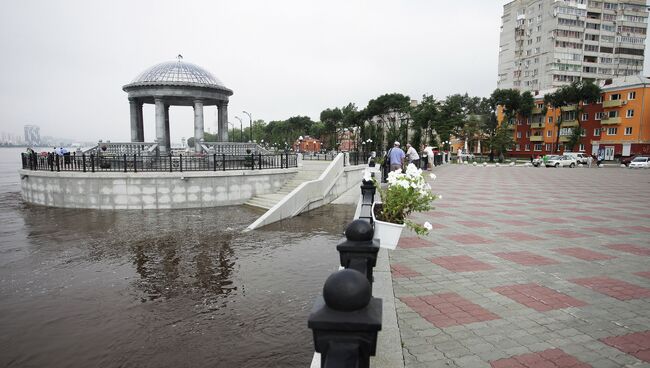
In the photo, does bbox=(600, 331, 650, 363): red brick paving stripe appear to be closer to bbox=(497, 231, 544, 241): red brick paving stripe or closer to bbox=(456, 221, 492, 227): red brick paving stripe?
bbox=(497, 231, 544, 241): red brick paving stripe

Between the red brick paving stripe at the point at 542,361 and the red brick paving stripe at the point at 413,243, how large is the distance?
363 centimetres

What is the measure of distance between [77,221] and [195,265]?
8.82 m

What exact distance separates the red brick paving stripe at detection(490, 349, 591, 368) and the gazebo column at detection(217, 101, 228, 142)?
2673cm

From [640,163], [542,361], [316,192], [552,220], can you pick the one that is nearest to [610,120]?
[640,163]

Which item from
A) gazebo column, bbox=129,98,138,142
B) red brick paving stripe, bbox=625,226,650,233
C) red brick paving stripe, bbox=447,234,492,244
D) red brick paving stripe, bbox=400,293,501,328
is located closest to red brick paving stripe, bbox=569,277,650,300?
red brick paving stripe, bbox=400,293,501,328

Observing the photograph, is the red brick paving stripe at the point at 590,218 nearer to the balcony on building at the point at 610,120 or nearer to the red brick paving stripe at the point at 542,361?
the red brick paving stripe at the point at 542,361

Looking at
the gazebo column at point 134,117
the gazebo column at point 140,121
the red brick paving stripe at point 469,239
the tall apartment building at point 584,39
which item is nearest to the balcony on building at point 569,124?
the tall apartment building at point 584,39

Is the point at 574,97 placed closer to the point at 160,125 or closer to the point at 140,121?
the point at 160,125

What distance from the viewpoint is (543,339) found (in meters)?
3.63

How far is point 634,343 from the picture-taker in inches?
139

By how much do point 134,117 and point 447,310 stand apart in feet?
91.1

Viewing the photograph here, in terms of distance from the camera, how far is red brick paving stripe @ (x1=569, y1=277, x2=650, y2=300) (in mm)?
4672

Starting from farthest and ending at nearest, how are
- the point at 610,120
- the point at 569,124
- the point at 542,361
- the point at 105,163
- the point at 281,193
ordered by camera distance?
the point at 569,124, the point at 610,120, the point at 281,193, the point at 105,163, the point at 542,361

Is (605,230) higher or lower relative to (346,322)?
lower
